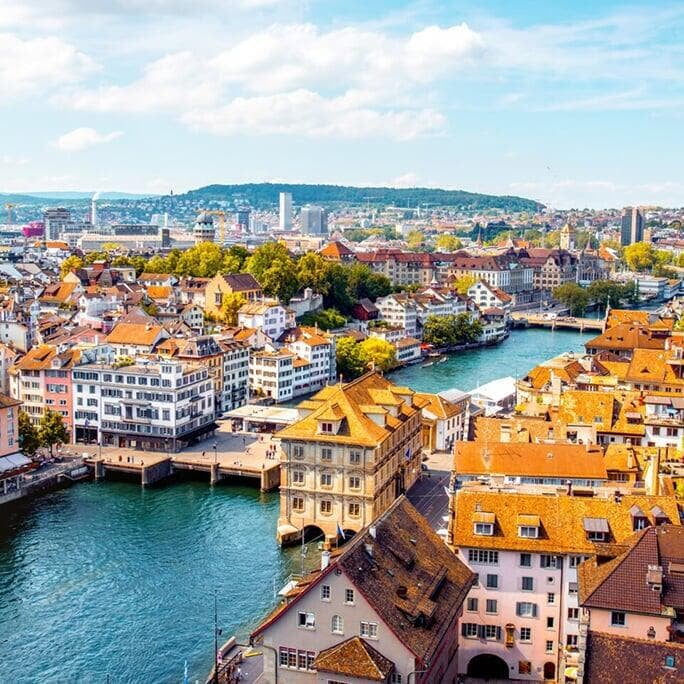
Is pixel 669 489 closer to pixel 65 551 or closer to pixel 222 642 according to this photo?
pixel 222 642

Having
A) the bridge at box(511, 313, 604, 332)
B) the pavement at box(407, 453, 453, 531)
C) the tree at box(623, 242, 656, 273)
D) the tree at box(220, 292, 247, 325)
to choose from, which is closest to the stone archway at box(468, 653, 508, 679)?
the pavement at box(407, 453, 453, 531)

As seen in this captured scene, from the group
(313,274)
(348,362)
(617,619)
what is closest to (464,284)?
(313,274)

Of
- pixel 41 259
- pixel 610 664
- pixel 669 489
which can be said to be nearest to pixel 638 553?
pixel 610 664

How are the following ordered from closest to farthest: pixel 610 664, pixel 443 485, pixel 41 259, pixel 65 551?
pixel 610 664 → pixel 65 551 → pixel 443 485 → pixel 41 259

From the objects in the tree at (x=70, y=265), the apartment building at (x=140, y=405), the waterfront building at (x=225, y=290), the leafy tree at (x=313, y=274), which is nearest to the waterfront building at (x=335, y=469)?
the apartment building at (x=140, y=405)

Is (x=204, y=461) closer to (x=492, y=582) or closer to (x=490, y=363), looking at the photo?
(x=492, y=582)

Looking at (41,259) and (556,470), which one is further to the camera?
(41,259)
